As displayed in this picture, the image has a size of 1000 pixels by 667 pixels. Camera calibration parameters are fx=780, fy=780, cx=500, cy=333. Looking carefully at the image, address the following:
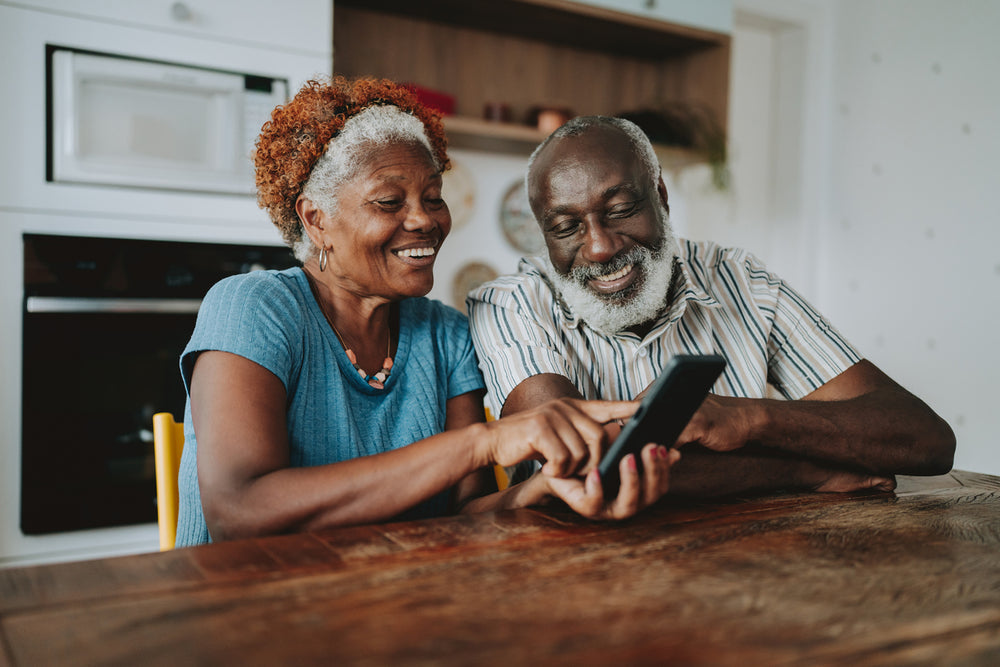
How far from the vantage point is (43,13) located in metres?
2.12

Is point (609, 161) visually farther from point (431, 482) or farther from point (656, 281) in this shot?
point (431, 482)

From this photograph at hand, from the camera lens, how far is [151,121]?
229 centimetres

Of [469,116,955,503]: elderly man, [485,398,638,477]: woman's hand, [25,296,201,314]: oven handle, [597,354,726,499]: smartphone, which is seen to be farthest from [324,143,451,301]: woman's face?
[25,296,201,314]: oven handle

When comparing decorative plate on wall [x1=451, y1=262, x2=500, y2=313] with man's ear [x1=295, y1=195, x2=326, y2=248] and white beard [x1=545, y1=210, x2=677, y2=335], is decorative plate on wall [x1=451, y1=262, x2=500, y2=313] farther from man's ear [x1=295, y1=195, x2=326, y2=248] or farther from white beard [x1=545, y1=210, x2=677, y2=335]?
man's ear [x1=295, y1=195, x2=326, y2=248]

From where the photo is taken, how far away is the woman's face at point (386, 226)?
1369 millimetres

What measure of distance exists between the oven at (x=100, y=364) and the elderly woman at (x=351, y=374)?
37.9 inches

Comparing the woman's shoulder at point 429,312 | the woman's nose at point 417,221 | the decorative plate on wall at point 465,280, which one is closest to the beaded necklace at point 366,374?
the woman's shoulder at point 429,312

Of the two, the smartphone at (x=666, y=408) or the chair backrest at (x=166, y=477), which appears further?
the chair backrest at (x=166, y=477)

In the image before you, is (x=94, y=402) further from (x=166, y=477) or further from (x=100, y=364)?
(x=166, y=477)

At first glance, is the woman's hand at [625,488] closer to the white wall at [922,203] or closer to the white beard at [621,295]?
the white beard at [621,295]

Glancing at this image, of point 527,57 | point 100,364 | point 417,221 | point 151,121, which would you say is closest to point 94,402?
point 100,364

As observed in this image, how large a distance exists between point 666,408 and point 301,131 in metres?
0.86

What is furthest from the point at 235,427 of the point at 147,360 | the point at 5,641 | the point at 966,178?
the point at 966,178

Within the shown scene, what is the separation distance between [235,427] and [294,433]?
0.60ft
